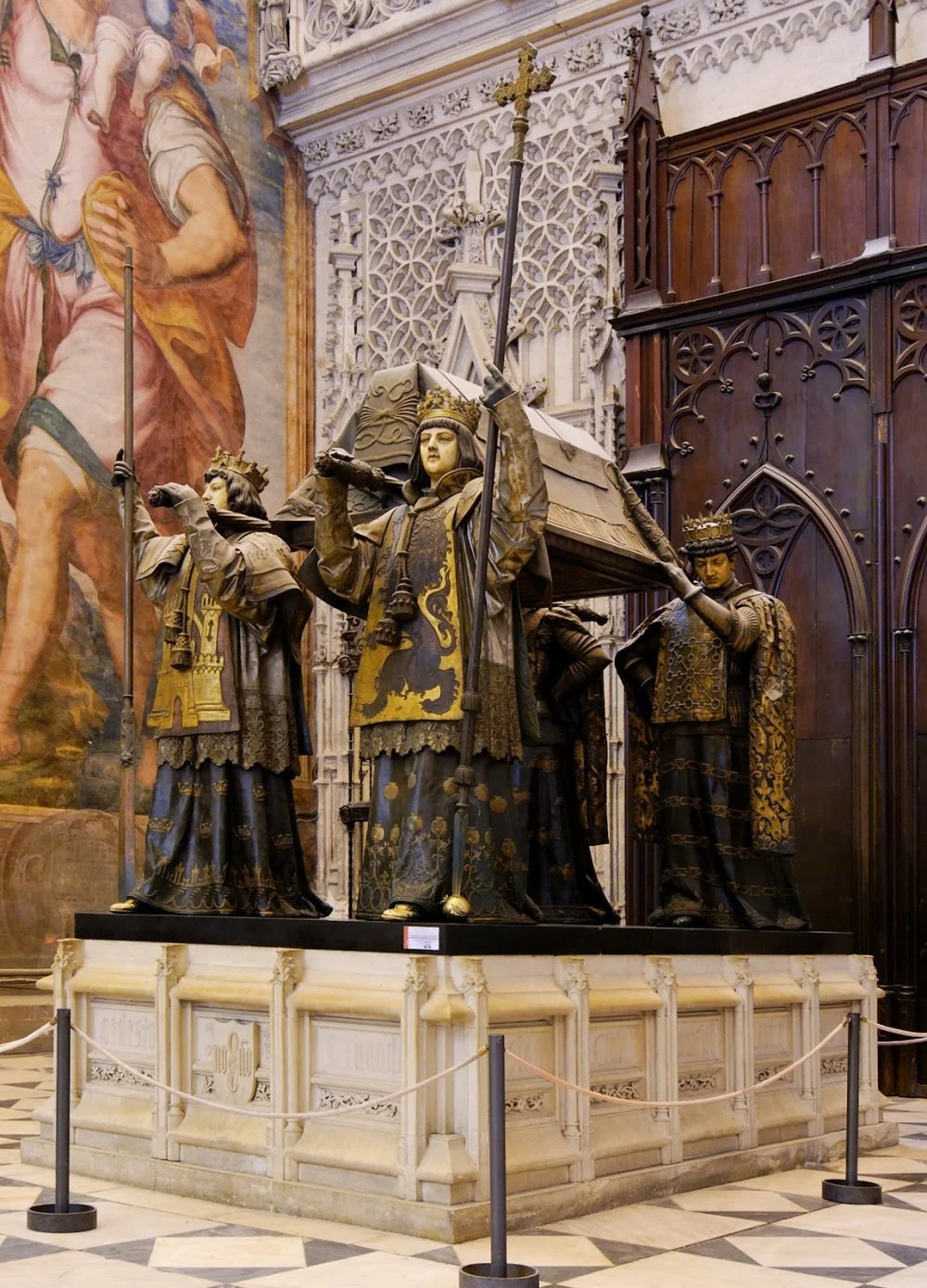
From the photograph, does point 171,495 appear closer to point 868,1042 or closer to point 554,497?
point 554,497

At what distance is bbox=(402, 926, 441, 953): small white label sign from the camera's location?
5.33 m

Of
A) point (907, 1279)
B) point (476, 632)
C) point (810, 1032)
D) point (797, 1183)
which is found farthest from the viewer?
point (810, 1032)

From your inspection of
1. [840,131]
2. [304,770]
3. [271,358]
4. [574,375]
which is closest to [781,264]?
[840,131]

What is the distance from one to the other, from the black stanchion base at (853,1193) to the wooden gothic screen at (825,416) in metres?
3.54

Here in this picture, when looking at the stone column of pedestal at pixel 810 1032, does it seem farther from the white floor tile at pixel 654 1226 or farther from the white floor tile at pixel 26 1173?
the white floor tile at pixel 26 1173

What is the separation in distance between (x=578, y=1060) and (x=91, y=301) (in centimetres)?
826

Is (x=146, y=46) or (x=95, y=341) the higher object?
(x=146, y=46)

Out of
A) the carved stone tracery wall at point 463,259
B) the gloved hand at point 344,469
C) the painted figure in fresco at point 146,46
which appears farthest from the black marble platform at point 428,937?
the painted figure in fresco at point 146,46

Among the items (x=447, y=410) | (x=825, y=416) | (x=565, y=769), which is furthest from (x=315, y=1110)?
(x=825, y=416)

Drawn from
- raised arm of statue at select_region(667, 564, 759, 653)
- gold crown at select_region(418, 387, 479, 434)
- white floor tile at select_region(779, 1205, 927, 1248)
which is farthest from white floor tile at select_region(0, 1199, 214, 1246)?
raised arm of statue at select_region(667, 564, 759, 653)

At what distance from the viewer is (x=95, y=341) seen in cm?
1209

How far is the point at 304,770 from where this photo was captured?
13.3 m

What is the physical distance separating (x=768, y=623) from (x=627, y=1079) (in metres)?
2.49

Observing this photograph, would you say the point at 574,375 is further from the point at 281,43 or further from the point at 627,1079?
the point at 627,1079
